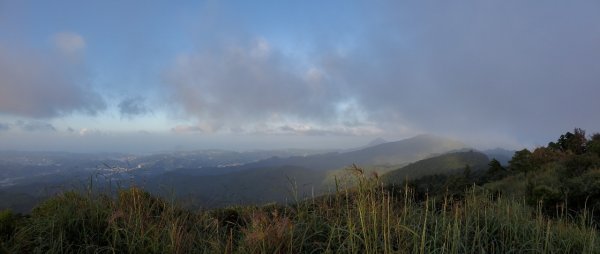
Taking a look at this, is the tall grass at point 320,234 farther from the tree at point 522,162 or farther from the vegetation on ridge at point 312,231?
the tree at point 522,162

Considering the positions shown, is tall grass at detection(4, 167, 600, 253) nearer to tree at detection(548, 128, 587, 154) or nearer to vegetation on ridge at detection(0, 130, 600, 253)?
vegetation on ridge at detection(0, 130, 600, 253)

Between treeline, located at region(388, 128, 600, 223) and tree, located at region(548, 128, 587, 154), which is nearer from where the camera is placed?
treeline, located at region(388, 128, 600, 223)

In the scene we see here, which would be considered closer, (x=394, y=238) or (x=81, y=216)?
(x=394, y=238)

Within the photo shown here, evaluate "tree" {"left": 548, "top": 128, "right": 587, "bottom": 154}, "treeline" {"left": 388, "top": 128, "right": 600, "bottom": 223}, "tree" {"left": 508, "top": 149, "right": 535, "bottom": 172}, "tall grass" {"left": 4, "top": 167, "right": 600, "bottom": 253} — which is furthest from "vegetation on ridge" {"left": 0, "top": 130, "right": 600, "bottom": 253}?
"tree" {"left": 548, "top": 128, "right": 587, "bottom": 154}

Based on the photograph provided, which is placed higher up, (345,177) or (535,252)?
(345,177)

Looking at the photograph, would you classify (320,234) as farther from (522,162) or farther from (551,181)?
(522,162)

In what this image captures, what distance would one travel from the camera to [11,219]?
292 inches

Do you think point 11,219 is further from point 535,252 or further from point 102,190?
point 535,252

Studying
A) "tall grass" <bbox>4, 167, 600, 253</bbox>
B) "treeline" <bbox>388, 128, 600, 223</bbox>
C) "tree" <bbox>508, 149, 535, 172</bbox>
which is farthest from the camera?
"tree" <bbox>508, 149, 535, 172</bbox>

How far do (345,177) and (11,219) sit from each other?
5.99 m

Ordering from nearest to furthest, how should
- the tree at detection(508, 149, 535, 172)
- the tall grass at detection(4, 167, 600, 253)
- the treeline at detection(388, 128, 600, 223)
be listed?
the tall grass at detection(4, 167, 600, 253) < the treeline at detection(388, 128, 600, 223) < the tree at detection(508, 149, 535, 172)

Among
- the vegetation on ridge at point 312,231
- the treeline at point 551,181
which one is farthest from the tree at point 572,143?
the vegetation on ridge at point 312,231

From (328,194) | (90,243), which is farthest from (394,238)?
(90,243)

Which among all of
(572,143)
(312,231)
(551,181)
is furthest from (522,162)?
(312,231)
